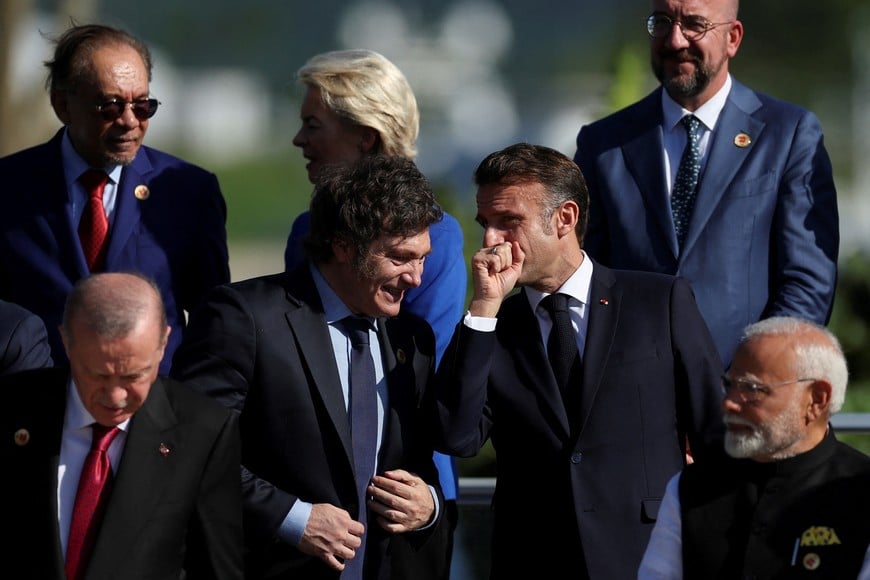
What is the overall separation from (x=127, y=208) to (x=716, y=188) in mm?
1902

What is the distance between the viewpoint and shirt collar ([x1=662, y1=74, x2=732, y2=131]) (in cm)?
509

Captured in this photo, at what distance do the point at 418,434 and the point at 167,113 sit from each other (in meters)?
5.24

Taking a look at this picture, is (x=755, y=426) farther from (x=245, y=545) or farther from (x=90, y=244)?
(x=90, y=244)

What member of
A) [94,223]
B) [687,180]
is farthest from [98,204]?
[687,180]

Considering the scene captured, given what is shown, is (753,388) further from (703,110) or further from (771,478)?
(703,110)

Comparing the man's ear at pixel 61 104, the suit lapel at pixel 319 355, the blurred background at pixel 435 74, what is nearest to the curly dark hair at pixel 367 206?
the suit lapel at pixel 319 355

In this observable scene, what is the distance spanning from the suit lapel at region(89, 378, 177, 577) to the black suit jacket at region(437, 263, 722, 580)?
812 mm

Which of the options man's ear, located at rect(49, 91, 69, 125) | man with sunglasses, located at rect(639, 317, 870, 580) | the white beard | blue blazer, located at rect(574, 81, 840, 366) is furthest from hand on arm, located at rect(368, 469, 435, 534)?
man's ear, located at rect(49, 91, 69, 125)

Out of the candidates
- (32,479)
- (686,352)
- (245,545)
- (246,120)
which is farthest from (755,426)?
(246,120)

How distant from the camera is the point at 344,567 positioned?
165 inches

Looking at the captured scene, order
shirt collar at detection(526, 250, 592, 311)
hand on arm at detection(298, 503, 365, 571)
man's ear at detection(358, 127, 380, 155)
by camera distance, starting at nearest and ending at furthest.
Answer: hand on arm at detection(298, 503, 365, 571), shirt collar at detection(526, 250, 592, 311), man's ear at detection(358, 127, 380, 155)

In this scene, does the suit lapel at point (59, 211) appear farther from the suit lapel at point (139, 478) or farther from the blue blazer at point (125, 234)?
the suit lapel at point (139, 478)

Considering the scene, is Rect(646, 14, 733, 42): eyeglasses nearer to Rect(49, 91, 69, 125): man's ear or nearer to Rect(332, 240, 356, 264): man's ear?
Rect(332, 240, 356, 264): man's ear

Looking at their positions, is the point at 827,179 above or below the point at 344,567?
above
